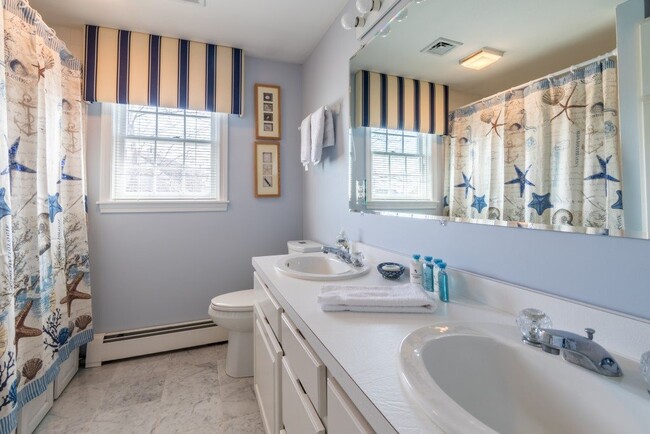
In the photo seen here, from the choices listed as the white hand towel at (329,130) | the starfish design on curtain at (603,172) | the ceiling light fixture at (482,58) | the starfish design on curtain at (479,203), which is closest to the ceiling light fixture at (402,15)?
the ceiling light fixture at (482,58)

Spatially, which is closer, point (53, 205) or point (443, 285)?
point (443, 285)

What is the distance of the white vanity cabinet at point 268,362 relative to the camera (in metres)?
1.13

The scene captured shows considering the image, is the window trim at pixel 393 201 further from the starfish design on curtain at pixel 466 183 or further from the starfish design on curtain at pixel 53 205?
the starfish design on curtain at pixel 53 205

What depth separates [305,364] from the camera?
2.73 feet

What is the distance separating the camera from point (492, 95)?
93 centimetres

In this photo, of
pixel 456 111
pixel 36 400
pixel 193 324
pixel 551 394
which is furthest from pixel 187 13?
pixel 551 394

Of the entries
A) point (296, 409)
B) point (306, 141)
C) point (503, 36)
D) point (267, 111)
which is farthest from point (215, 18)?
A: point (296, 409)

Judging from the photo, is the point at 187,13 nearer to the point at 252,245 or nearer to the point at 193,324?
the point at 252,245

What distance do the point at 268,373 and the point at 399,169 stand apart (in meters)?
1.10

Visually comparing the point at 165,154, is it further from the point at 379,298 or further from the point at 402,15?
the point at 379,298

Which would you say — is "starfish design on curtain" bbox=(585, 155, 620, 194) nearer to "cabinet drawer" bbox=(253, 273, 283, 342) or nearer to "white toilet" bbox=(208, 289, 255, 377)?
"cabinet drawer" bbox=(253, 273, 283, 342)

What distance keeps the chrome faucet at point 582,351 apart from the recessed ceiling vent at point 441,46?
0.96 metres

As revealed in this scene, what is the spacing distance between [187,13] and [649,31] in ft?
7.27

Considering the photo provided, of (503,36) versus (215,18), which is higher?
(215,18)
